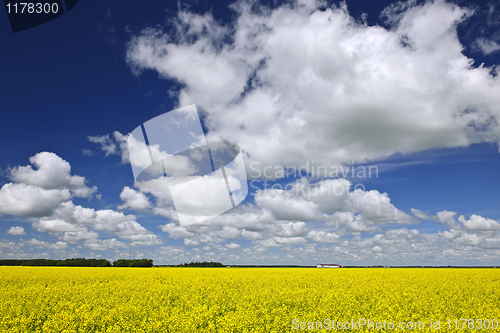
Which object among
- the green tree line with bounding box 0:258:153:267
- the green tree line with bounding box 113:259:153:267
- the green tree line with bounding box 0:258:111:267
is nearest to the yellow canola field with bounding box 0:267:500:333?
the green tree line with bounding box 113:259:153:267

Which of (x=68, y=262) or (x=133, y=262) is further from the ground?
(x=133, y=262)

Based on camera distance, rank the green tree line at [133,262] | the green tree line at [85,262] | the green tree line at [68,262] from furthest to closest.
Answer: the green tree line at [68,262] → the green tree line at [85,262] → the green tree line at [133,262]

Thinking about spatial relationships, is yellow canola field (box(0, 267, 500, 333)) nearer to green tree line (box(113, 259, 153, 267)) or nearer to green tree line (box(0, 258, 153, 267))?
green tree line (box(113, 259, 153, 267))

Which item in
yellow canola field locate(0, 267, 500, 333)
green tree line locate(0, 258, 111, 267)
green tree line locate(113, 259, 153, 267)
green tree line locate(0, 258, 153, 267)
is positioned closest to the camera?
yellow canola field locate(0, 267, 500, 333)

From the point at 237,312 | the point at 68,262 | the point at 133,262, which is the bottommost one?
the point at 68,262

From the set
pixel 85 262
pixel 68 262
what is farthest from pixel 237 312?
pixel 68 262

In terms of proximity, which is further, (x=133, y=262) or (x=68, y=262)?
(x=68, y=262)

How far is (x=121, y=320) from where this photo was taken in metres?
10.9

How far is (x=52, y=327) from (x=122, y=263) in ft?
219

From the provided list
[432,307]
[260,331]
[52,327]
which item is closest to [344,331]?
[260,331]

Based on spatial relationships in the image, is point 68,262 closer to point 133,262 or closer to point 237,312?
point 133,262

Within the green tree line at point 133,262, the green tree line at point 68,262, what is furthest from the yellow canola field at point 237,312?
the green tree line at point 68,262

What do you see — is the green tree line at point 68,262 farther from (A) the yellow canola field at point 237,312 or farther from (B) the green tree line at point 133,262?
(A) the yellow canola field at point 237,312

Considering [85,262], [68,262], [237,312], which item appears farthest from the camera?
[68,262]
